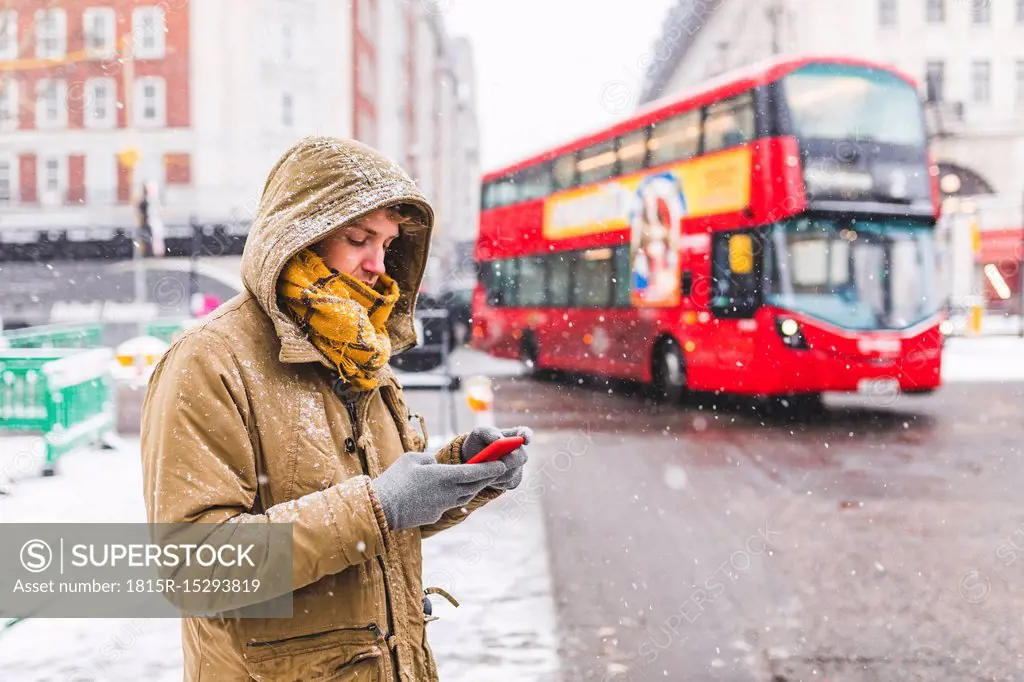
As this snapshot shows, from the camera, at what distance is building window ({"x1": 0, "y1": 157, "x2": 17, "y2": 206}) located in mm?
37125

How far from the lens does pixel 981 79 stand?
29.1 meters

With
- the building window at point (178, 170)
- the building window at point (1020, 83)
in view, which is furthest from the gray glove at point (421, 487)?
the building window at point (178, 170)

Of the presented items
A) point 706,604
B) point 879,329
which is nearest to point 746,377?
point 879,329

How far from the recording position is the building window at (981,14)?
28938 millimetres

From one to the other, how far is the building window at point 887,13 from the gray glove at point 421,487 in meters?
31.3

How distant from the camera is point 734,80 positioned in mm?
11625

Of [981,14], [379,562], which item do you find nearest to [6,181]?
[981,14]

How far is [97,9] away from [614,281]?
28.4 meters

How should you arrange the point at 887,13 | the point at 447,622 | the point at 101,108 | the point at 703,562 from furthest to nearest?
the point at 101,108 → the point at 887,13 → the point at 703,562 → the point at 447,622

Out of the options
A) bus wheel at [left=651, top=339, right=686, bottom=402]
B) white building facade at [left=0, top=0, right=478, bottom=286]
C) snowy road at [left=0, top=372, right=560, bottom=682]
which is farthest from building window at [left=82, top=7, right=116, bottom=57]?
snowy road at [left=0, top=372, right=560, bottom=682]

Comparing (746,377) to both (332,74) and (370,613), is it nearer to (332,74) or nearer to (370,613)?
(370,613)

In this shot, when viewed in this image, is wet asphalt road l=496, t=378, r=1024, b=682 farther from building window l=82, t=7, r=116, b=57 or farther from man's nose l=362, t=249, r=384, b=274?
building window l=82, t=7, r=116, b=57

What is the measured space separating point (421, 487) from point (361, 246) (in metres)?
0.56

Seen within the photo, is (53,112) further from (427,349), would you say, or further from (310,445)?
(310,445)
